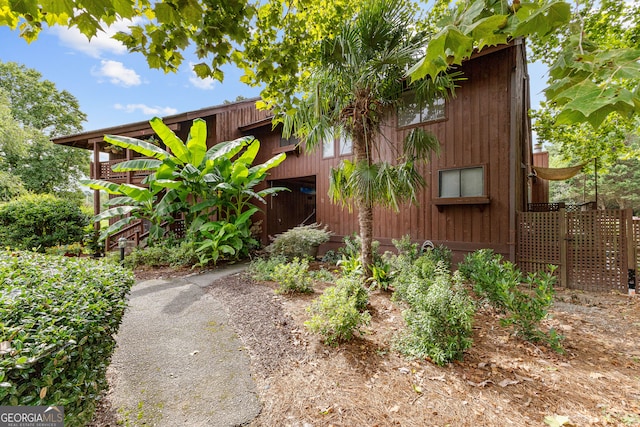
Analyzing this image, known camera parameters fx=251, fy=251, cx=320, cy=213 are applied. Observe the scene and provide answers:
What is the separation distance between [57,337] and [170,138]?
22.4ft

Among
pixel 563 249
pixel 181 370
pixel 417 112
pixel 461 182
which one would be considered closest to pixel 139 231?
pixel 181 370

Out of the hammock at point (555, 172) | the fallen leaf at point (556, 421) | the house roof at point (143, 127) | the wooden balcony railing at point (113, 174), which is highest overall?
the house roof at point (143, 127)

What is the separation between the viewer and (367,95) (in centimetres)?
443

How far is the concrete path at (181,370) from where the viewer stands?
2.03 metres

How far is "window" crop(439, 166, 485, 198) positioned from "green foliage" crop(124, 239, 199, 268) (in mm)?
6841

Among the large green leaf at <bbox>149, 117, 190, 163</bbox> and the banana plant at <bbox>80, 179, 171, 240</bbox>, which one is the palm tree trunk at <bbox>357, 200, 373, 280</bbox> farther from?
the banana plant at <bbox>80, 179, 171, 240</bbox>

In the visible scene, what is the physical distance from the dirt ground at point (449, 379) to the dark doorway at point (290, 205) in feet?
24.2

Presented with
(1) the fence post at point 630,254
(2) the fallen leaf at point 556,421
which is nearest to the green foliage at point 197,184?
(2) the fallen leaf at point 556,421

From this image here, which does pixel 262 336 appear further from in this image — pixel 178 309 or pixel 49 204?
pixel 49 204

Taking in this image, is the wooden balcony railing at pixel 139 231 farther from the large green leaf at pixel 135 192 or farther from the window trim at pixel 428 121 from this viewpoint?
the window trim at pixel 428 121

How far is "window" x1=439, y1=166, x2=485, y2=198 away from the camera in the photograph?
237 inches

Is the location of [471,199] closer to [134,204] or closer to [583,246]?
[583,246]

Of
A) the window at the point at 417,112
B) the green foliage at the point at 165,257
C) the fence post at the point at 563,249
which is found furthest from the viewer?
the green foliage at the point at 165,257

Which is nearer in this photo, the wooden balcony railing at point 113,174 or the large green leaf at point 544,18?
the large green leaf at point 544,18
